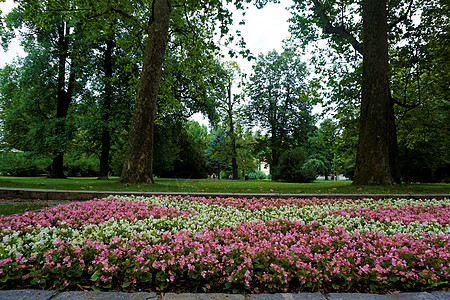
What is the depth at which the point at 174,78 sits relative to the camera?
1873cm

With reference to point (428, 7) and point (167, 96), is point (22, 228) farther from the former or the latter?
point (428, 7)

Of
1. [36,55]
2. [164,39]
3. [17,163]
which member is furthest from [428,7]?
[17,163]

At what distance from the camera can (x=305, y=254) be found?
2.38m

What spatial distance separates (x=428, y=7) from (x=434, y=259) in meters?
16.1

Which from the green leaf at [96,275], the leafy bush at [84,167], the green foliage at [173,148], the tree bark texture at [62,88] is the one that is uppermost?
the tree bark texture at [62,88]

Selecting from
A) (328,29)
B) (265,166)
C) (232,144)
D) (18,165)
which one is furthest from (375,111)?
(18,165)

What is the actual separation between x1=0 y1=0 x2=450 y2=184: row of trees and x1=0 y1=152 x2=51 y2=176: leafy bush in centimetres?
153

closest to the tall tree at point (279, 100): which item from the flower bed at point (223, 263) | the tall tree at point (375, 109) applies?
the tall tree at point (375, 109)

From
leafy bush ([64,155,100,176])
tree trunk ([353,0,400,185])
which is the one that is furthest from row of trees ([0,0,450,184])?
leafy bush ([64,155,100,176])

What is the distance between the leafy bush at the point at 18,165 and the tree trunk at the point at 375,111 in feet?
86.2

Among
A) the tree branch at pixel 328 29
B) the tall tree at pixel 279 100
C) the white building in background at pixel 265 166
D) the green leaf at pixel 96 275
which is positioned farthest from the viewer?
the white building in background at pixel 265 166

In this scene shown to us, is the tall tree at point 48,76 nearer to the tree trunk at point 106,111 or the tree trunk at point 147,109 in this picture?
the tree trunk at point 106,111

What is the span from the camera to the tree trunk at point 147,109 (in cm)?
964

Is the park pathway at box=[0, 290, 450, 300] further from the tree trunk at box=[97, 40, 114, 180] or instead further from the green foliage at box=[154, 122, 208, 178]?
the tree trunk at box=[97, 40, 114, 180]
